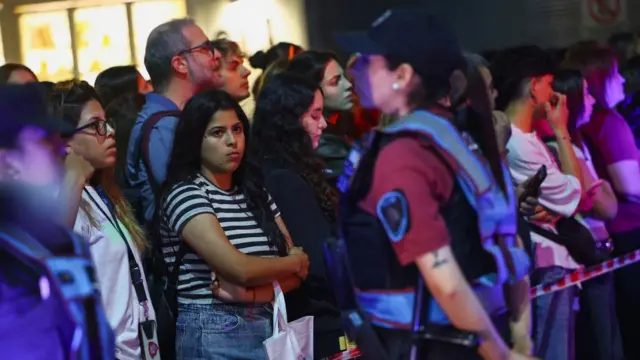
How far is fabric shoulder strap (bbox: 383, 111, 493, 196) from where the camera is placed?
9.12 ft

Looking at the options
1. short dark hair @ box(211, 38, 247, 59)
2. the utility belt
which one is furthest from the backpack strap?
the utility belt

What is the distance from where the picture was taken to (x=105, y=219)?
3607 millimetres

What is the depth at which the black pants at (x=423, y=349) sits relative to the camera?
2852 millimetres

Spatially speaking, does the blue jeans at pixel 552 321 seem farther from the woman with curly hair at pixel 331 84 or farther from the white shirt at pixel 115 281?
the white shirt at pixel 115 281

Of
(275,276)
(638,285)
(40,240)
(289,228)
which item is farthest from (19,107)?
(638,285)

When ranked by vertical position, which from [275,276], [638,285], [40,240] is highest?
[40,240]

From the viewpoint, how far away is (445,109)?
9.69ft

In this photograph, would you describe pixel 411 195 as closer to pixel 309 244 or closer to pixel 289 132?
pixel 309 244

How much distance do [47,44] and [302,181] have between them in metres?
1.71

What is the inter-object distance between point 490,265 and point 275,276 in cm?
115

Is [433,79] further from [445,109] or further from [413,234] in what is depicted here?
[413,234]

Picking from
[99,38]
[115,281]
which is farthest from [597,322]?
[99,38]

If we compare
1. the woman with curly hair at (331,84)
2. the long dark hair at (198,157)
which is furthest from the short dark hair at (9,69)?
the woman with curly hair at (331,84)

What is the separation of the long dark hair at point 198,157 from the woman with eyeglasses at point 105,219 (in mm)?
230
